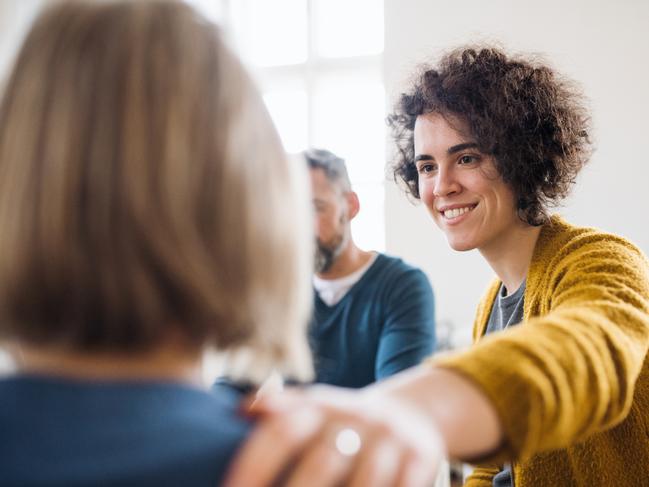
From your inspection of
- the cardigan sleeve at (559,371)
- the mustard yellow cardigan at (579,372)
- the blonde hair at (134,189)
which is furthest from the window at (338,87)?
the blonde hair at (134,189)

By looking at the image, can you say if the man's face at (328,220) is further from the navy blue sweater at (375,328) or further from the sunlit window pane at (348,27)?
the sunlit window pane at (348,27)

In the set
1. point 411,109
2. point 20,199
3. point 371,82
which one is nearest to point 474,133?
point 411,109

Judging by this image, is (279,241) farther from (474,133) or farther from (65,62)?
(474,133)

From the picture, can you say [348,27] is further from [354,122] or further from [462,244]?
[462,244]

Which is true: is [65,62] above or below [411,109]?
above

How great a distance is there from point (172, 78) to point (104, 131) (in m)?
0.06

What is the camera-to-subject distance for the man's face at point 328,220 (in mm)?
1900

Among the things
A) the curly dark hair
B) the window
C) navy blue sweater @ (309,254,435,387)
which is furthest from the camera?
the window

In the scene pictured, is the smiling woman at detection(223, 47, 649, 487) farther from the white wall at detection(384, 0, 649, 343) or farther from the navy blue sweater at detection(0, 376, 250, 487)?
the white wall at detection(384, 0, 649, 343)

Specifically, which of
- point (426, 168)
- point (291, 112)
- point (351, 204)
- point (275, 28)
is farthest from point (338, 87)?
point (426, 168)

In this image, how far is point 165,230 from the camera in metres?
0.44

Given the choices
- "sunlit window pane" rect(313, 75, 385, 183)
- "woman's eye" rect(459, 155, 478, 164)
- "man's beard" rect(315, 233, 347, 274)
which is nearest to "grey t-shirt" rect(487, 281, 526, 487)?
"woman's eye" rect(459, 155, 478, 164)

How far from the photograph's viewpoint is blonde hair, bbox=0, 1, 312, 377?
1.42ft

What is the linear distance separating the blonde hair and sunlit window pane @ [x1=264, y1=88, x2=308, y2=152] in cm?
452
